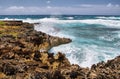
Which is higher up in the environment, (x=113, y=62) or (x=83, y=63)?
(x=113, y=62)

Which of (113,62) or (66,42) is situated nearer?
(113,62)

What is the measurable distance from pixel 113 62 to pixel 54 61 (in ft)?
18.0

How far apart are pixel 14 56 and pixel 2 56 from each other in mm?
886

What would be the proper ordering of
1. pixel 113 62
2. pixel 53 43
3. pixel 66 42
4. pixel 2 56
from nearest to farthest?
1. pixel 113 62
2. pixel 2 56
3. pixel 53 43
4. pixel 66 42

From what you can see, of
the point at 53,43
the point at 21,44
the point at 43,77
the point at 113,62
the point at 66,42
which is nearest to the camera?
the point at 43,77

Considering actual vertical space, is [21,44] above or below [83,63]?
above

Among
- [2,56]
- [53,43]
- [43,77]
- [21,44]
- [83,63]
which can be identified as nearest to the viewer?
[43,77]

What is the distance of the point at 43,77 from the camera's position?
17.2 metres

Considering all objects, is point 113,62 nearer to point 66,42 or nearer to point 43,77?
point 43,77

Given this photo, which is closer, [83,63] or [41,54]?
[41,54]

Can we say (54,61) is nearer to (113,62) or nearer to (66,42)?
(113,62)

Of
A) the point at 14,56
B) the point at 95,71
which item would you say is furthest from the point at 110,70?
the point at 14,56

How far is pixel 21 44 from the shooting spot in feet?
92.5

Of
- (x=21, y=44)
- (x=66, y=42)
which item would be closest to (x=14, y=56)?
(x=21, y=44)
